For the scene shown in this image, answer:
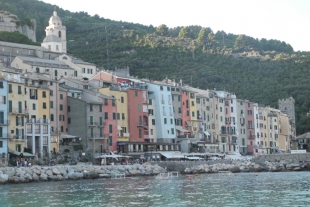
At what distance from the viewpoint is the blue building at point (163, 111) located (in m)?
87.0

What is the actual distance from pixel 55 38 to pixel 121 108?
3875 centimetres

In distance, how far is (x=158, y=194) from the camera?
44.8 metres

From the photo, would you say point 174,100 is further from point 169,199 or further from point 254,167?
point 169,199

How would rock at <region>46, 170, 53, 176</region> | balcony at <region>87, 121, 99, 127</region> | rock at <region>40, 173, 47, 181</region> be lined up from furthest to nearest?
balcony at <region>87, 121, 99, 127</region> < rock at <region>46, 170, 53, 176</region> < rock at <region>40, 173, 47, 181</region>

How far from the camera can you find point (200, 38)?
168875 millimetres

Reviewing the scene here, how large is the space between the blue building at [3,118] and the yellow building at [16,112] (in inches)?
22.4

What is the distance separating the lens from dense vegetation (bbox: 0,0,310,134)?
124562 mm

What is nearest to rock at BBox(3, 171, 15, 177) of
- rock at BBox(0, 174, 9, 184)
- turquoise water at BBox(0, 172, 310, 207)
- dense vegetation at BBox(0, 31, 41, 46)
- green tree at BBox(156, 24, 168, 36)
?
rock at BBox(0, 174, 9, 184)

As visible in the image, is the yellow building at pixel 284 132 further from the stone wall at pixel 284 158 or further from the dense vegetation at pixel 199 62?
the stone wall at pixel 284 158

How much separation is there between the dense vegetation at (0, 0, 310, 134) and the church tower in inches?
366

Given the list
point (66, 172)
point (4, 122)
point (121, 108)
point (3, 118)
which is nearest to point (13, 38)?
point (121, 108)

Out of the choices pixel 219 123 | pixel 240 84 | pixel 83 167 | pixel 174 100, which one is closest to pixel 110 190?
pixel 83 167

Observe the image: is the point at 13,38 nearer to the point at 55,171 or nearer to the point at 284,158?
the point at 284,158

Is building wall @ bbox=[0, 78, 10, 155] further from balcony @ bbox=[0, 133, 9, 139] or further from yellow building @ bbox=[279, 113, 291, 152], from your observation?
yellow building @ bbox=[279, 113, 291, 152]
